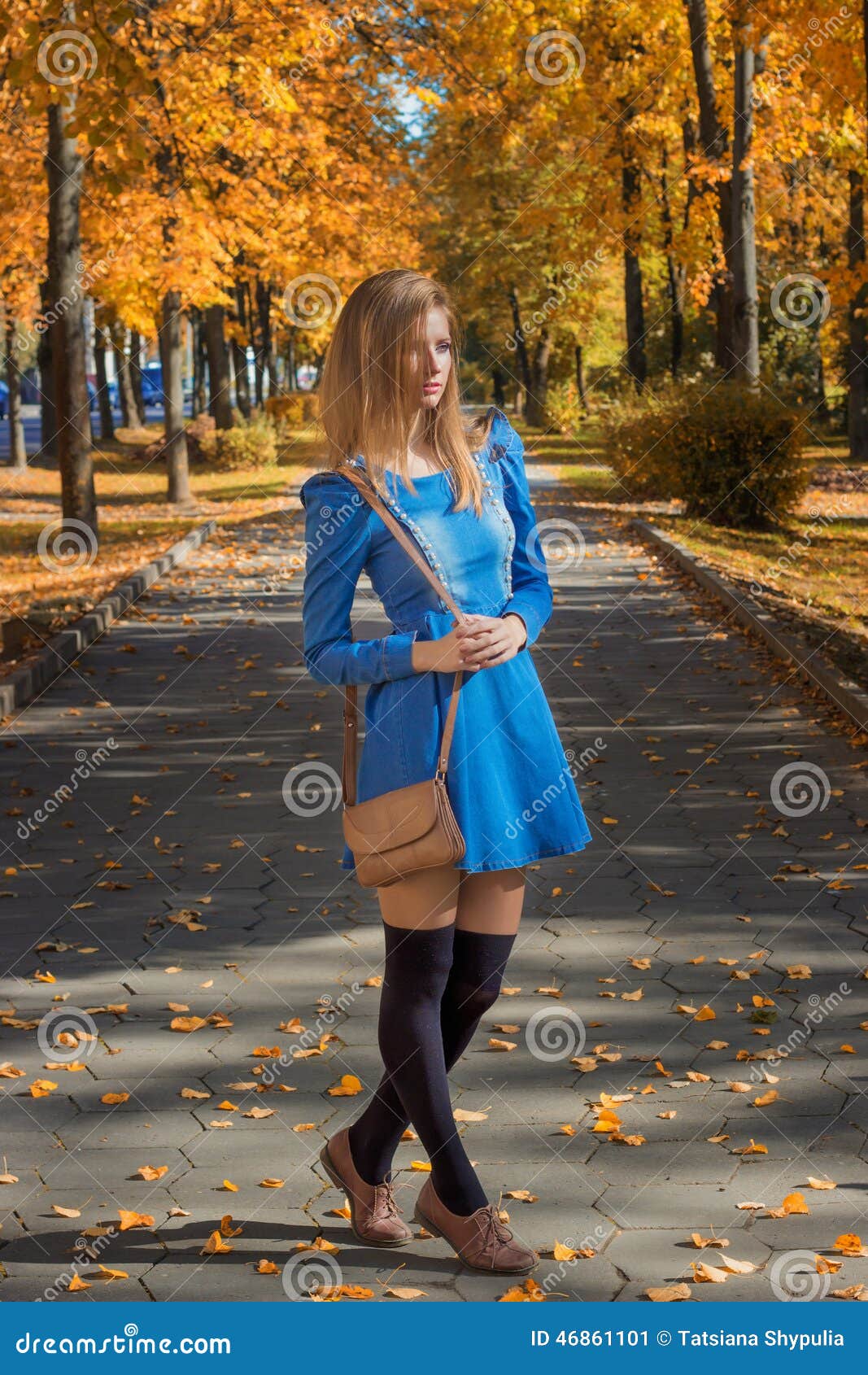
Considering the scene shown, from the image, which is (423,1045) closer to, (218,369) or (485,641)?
(485,641)

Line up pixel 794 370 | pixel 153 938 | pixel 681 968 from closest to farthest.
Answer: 1. pixel 681 968
2. pixel 153 938
3. pixel 794 370

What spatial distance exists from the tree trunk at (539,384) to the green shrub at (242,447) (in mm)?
21063

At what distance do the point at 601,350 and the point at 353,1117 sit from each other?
60.0 m

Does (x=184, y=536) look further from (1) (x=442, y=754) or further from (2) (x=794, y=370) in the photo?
(2) (x=794, y=370)

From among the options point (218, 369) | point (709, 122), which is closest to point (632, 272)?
point (218, 369)

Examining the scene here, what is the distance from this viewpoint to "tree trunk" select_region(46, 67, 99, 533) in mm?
16016

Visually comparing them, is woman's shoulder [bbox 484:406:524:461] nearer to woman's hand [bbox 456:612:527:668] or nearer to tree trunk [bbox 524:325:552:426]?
woman's hand [bbox 456:612:527:668]

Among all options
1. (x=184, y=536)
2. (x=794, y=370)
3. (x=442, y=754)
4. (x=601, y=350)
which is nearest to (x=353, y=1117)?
(x=442, y=754)

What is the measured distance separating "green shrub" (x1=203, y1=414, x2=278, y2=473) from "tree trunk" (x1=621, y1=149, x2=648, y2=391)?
7.47 meters

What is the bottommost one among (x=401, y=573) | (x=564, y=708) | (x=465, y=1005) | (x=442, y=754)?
(x=564, y=708)

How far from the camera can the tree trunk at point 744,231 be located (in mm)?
20562

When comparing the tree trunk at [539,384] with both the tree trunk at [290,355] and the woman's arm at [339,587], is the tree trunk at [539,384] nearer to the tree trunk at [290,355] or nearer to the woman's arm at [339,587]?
the tree trunk at [290,355]

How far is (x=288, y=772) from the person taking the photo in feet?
29.3

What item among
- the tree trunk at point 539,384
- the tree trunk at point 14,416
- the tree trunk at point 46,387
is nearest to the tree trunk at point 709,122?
the tree trunk at point 14,416
